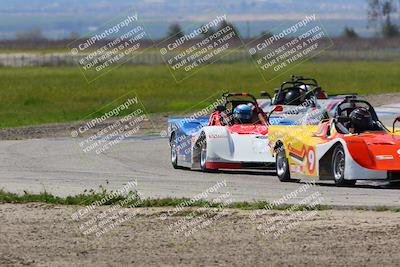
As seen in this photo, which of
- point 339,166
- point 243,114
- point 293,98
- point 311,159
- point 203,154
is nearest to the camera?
point 339,166

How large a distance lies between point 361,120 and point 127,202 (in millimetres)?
5007

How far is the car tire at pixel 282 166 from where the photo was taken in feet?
65.5

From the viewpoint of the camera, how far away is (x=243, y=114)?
75.5 feet

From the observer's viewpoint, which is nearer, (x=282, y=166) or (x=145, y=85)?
(x=282, y=166)

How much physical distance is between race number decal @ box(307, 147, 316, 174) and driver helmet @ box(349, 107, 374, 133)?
77 cm

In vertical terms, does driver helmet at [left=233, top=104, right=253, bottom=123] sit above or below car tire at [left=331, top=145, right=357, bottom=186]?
above

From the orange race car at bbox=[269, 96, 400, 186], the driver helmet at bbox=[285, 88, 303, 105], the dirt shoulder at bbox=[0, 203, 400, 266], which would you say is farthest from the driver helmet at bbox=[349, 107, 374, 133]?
the driver helmet at bbox=[285, 88, 303, 105]

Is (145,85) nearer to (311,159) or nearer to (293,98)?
(293,98)

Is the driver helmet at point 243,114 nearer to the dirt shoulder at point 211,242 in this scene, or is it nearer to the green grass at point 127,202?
the green grass at point 127,202

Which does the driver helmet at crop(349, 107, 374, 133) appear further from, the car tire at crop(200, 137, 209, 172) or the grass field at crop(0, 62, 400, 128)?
the grass field at crop(0, 62, 400, 128)

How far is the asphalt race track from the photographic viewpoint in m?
17.4

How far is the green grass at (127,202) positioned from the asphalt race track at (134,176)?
780 millimetres

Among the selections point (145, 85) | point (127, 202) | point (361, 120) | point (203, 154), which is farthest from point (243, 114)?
point (145, 85)

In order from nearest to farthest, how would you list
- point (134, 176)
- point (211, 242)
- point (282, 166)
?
point (211, 242) → point (282, 166) → point (134, 176)
